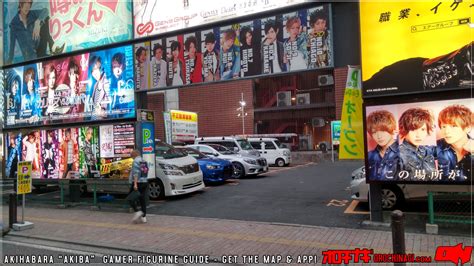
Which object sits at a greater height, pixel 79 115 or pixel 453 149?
pixel 79 115

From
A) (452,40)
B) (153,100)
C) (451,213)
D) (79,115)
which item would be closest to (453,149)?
(451,213)

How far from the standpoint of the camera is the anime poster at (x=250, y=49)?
871cm

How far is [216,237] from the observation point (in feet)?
22.9

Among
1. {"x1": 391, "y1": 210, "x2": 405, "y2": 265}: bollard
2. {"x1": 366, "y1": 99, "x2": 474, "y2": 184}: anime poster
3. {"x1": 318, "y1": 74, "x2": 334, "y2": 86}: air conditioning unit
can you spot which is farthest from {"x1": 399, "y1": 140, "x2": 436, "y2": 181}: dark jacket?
{"x1": 318, "y1": 74, "x2": 334, "y2": 86}: air conditioning unit

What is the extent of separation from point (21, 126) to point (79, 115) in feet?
9.71

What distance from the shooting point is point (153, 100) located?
1815 inches

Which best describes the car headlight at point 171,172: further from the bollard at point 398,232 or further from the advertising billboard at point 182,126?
the advertising billboard at point 182,126

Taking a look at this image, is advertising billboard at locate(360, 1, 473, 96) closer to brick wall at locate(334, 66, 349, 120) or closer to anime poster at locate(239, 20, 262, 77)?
anime poster at locate(239, 20, 262, 77)

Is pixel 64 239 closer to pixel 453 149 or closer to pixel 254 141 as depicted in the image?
pixel 453 149

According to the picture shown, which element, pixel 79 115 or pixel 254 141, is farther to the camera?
pixel 254 141

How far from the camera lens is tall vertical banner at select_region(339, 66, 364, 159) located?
770cm

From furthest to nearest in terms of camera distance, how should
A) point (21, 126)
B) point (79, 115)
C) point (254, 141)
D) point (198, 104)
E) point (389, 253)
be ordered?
point (198, 104) < point (254, 141) < point (21, 126) < point (79, 115) < point (389, 253)

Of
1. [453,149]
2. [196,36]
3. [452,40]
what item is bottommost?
[453,149]

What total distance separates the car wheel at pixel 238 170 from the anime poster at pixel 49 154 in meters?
7.38
